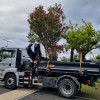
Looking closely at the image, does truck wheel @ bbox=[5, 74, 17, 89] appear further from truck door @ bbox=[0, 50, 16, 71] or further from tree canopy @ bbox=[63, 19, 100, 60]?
tree canopy @ bbox=[63, 19, 100, 60]

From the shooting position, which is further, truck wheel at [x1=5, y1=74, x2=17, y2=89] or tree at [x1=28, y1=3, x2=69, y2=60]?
tree at [x1=28, y1=3, x2=69, y2=60]

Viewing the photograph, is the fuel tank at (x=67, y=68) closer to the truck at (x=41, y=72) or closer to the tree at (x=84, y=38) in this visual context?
the truck at (x=41, y=72)

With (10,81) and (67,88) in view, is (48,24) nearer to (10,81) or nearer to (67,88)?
(10,81)

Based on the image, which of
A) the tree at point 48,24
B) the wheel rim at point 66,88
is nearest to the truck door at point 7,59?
the wheel rim at point 66,88

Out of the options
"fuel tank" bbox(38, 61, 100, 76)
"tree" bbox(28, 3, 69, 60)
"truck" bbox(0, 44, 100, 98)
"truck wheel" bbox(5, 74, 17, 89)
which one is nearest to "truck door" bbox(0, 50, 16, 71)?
"truck" bbox(0, 44, 100, 98)

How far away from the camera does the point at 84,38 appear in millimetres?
13984

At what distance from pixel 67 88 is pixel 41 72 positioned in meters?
1.85

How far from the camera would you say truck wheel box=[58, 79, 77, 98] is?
6867 mm

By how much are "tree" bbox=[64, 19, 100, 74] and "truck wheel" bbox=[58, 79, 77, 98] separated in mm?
7547

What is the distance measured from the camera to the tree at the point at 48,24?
14117 millimetres

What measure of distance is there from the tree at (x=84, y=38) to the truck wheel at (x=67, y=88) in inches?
297

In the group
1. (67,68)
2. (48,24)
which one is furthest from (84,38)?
(67,68)

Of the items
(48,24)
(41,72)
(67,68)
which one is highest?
(48,24)

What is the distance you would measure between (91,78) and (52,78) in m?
2.06
